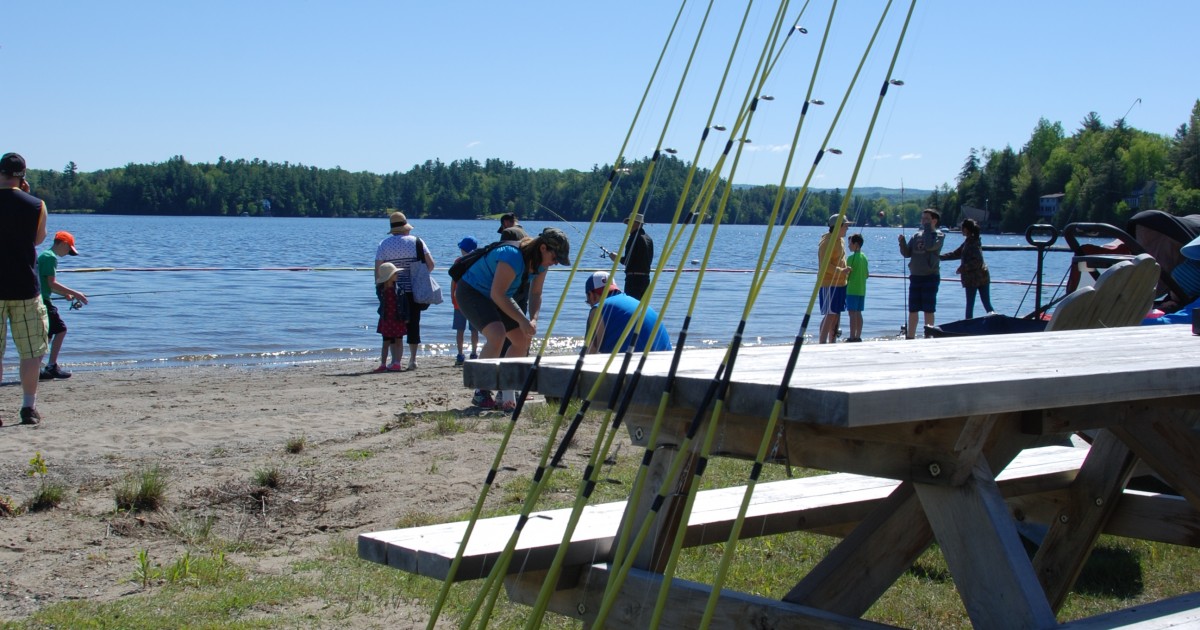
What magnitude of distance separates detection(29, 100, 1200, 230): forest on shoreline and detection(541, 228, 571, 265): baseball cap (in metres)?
0.69

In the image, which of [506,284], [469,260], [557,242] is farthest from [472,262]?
[557,242]

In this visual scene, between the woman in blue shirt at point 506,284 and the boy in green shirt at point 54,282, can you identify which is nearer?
the woman in blue shirt at point 506,284

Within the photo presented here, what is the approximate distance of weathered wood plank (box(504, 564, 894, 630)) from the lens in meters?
2.82

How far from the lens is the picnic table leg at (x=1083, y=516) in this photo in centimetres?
405

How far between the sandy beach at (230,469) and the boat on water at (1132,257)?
8.96ft

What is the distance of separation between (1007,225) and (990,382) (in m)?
25.3

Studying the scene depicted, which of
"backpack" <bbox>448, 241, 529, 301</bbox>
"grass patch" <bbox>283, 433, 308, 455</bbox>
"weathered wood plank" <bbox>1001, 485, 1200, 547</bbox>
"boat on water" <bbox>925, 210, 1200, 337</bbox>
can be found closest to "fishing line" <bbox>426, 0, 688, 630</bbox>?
"weathered wood plank" <bbox>1001, 485, 1200, 547</bbox>

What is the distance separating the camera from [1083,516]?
4125mm

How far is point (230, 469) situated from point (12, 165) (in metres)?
3.03

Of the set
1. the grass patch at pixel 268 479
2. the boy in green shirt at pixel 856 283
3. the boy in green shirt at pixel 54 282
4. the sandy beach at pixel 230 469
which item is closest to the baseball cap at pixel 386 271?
the sandy beach at pixel 230 469

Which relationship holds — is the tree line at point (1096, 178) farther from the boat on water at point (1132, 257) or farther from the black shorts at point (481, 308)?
the black shorts at point (481, 308)

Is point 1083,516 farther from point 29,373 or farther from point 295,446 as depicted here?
point 29,373

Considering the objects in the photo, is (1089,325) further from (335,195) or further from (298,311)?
(335,195)

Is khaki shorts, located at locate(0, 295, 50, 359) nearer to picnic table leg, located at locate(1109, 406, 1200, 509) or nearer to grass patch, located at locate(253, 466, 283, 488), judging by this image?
grass patch, located at locate(253, 466, 283, 488)
